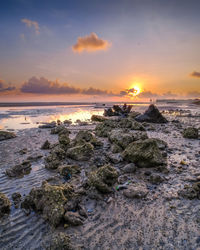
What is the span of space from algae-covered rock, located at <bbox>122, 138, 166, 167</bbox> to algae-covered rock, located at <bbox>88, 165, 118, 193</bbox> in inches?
61.9

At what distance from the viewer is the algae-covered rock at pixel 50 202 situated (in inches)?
139

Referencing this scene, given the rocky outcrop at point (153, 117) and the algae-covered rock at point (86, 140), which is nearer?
the algae-covered rock at point (86, 140)

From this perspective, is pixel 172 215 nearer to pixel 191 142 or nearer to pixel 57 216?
pixel 57 216

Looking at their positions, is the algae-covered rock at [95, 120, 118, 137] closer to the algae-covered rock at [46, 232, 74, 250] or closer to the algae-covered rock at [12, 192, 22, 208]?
the algae-covered rock at [12, 192, 22, 208]

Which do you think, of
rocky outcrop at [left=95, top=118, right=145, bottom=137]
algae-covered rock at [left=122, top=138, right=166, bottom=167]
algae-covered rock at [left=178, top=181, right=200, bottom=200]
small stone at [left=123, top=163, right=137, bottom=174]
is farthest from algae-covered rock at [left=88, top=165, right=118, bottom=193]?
rocky outcrop at [left=95, top=118, right=145, bottom=137]

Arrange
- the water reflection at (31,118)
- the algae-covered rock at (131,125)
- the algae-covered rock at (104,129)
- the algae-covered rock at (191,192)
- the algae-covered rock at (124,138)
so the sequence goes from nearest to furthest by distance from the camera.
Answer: the algae-covered rock at (191,192) → the algae-covered rock at (124,138) → the algae-covered rock at (104,129) → the algae-covered rock at (131,125) → the water reflection at (31,118)

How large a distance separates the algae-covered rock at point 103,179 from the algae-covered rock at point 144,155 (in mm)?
1573

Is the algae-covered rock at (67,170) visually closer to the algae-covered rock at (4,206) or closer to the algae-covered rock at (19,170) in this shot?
the algae-covered rock at (19,170)

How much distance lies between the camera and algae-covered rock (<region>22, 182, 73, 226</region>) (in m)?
3.54

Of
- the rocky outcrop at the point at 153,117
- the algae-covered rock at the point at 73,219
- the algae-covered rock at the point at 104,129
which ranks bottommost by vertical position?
the algae-covered rock at the point at 73,219

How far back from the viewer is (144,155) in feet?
20.1

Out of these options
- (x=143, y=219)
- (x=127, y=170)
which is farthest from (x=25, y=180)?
(x=143, y=219)

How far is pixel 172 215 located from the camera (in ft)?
12.2

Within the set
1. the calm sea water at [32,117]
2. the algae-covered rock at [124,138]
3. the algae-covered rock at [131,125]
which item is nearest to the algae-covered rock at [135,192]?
the algae-covered rock at [124,138]
